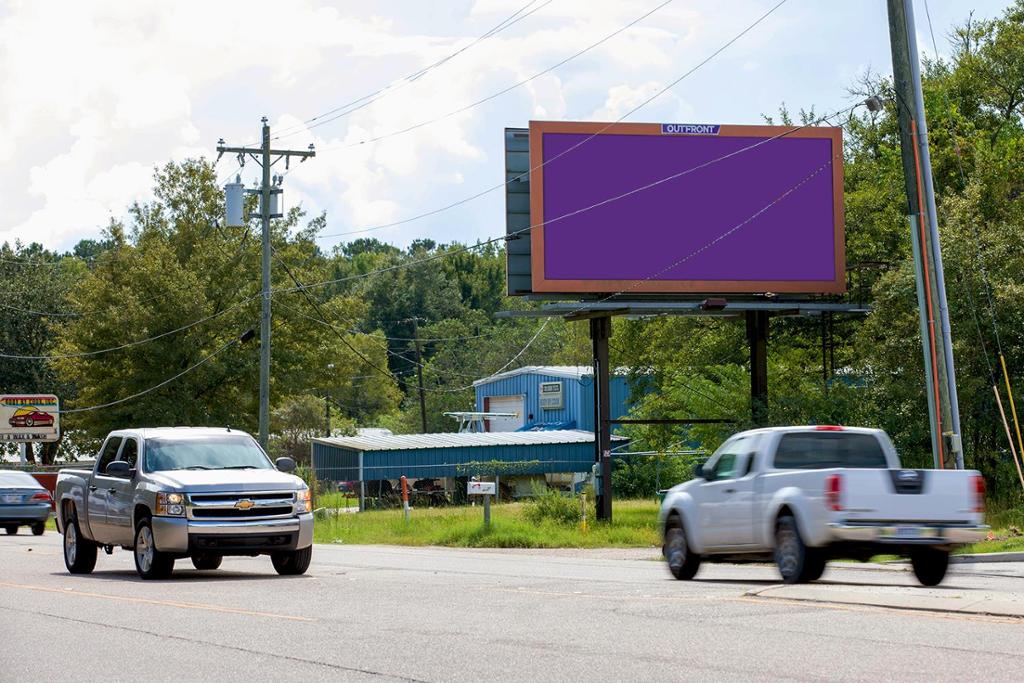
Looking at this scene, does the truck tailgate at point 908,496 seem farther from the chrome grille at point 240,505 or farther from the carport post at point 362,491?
the carport post at point 362,491

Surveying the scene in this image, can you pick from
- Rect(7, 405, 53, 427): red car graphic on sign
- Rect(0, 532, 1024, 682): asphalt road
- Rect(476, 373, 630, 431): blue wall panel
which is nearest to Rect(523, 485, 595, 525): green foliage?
Rect(0, 532, 1024, 682): asphalt road

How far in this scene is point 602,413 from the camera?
37156mm

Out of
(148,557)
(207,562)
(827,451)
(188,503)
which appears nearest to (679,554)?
(827,451)

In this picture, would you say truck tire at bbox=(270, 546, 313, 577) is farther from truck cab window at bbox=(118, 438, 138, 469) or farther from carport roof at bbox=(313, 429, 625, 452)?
carport roof at bbox=(313, 429, 625, 452)

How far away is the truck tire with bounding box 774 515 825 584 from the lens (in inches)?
605

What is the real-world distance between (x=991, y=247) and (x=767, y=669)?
25080 mm

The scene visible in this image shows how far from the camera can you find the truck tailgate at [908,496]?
15.0 meters

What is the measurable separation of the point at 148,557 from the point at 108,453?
8.61 ft

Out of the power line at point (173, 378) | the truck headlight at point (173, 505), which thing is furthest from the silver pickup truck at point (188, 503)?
the power line at point (173, 378)

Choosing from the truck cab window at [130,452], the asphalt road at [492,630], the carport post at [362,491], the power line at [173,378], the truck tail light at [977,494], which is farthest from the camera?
the power line at [173,378]

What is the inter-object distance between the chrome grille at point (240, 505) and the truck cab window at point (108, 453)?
295cm

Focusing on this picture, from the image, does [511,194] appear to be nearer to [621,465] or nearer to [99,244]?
[621,465]

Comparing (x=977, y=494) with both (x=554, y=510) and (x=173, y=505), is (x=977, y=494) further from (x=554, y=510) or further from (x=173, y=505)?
(x=554, y=510)

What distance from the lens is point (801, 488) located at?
50.5 feet
